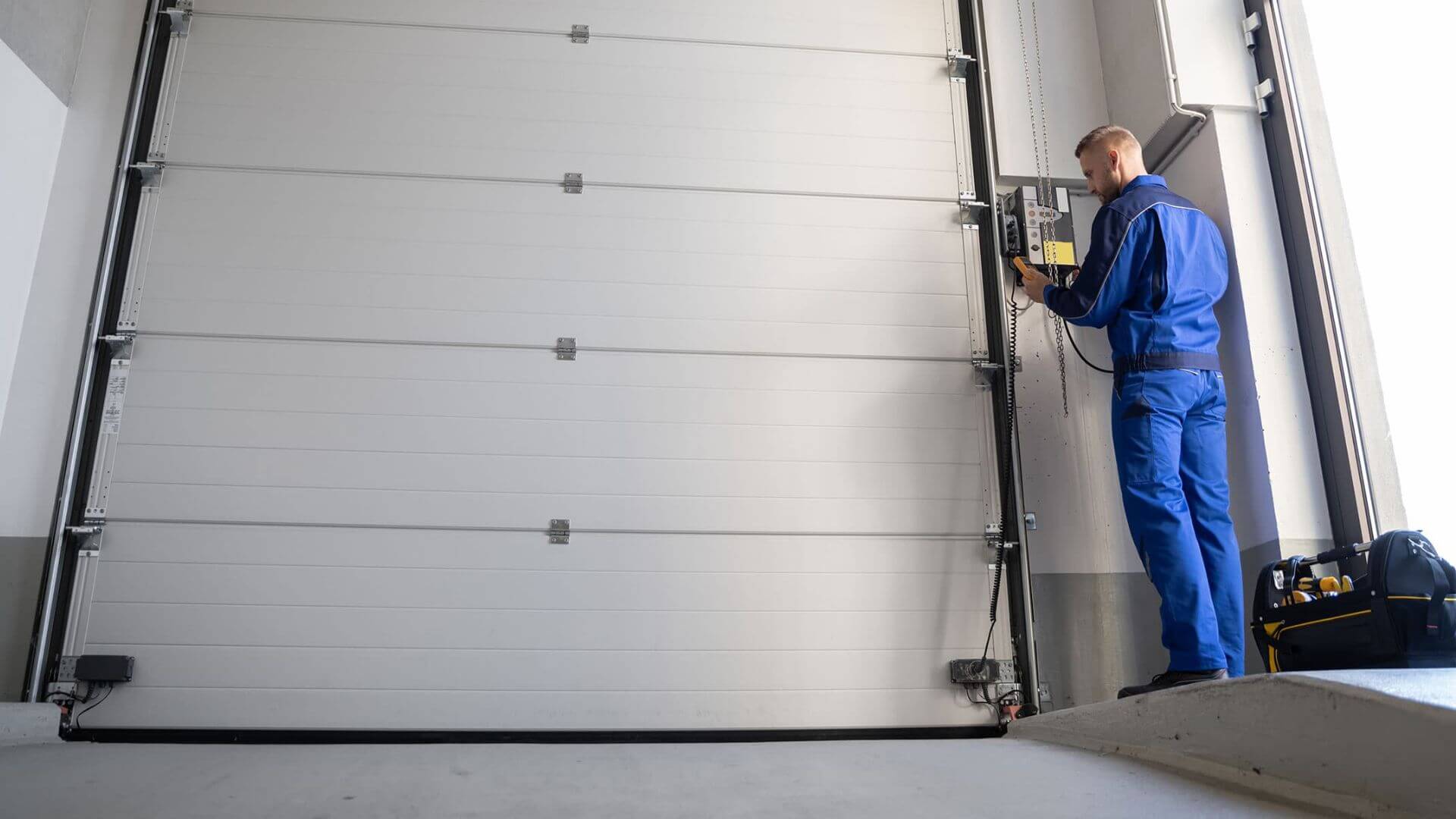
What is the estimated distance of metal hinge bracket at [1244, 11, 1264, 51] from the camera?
453 centimetres

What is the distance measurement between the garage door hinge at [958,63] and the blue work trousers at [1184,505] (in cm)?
205

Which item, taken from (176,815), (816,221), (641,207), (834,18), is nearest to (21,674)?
(176,815)

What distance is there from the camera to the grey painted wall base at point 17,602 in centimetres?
392

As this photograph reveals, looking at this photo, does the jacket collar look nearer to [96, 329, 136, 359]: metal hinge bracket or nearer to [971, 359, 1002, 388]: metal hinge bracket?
[971, 359, 1002, 388]: metal hinge bracket

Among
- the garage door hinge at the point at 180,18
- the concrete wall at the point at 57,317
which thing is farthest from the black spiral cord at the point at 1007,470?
the garage door hinge at the point at 180,18

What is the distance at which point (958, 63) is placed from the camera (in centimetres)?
507

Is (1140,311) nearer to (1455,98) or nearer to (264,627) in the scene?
(1455,98)

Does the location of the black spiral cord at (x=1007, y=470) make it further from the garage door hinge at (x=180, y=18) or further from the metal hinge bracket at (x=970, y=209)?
the garage door hinge at (x=180, y=18)

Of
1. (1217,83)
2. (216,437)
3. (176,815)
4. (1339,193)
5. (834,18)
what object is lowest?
(176,815)

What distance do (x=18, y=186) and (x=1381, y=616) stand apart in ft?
17.3

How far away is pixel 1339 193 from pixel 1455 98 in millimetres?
543

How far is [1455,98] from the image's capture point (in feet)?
12.3

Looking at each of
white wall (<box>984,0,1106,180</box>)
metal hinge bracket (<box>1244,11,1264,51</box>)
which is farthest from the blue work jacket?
metal hinge bracket (<box>1244,11,1264,51</box>)

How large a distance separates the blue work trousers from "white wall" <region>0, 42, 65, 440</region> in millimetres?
4494
